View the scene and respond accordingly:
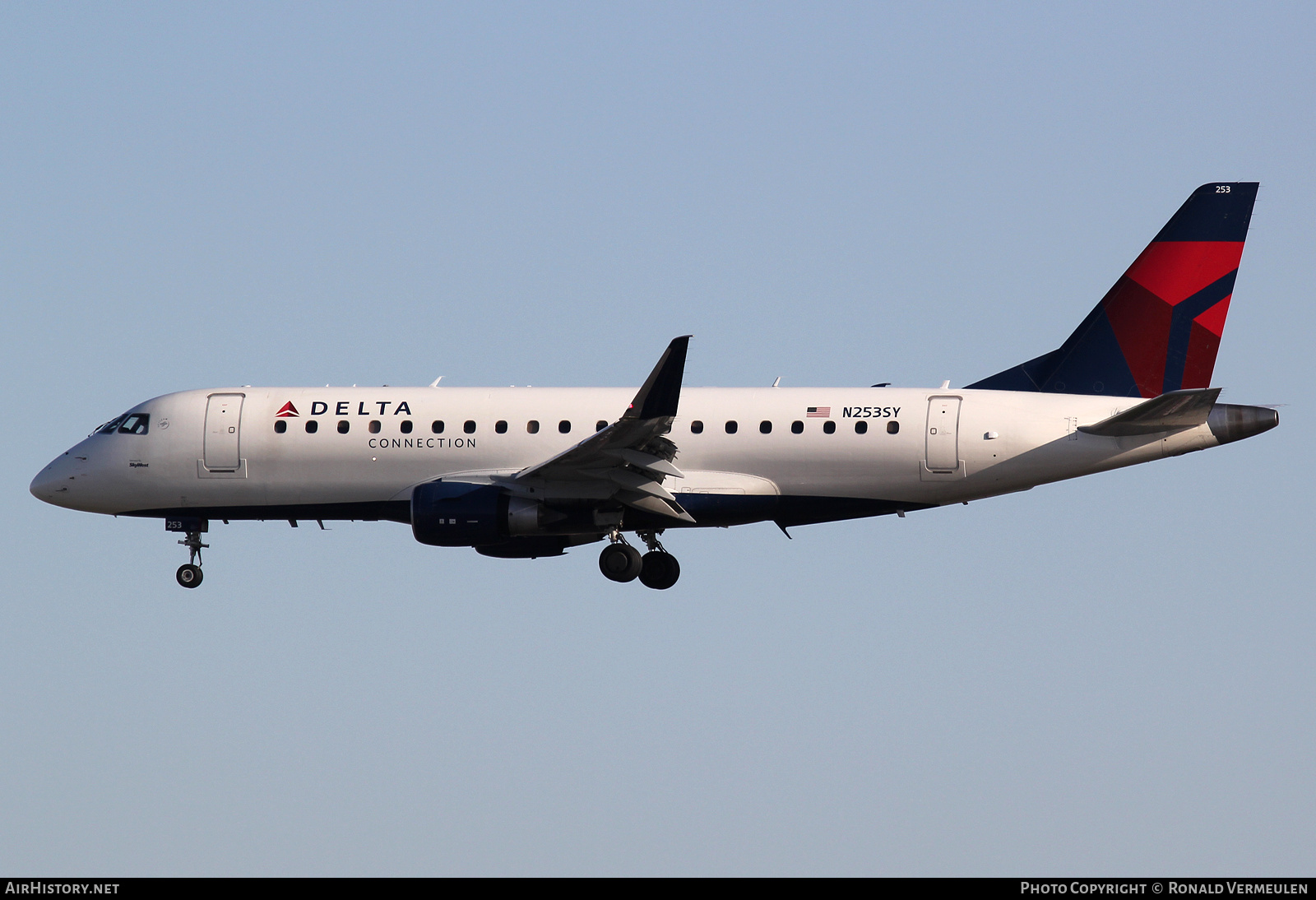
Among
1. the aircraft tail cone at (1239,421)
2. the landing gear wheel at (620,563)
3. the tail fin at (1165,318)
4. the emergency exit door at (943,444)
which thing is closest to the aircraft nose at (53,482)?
the landing gear wheel at (620,563)

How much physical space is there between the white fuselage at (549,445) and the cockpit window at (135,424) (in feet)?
0.36

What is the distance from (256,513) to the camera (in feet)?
134

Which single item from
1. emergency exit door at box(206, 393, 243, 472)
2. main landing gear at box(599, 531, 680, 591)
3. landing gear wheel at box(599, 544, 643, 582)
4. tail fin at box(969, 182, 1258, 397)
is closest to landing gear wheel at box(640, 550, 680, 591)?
main landing gear at box(599, 531, 680, 591)

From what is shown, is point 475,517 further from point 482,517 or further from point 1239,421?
point 1239,421

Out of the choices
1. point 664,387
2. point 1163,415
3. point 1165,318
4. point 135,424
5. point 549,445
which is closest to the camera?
point 664,387

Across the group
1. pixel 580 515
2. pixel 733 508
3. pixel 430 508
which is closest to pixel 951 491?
pixel 733 508

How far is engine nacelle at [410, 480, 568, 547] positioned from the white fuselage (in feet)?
3.05

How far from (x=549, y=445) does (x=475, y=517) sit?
258 centimetres

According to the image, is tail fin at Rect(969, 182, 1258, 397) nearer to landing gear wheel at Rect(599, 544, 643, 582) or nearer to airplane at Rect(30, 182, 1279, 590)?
airplane at Rect(30, 182, 1279, 590)

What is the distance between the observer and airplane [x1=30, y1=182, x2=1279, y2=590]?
3781 centimetres

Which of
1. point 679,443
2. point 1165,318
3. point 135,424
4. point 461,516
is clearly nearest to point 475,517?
point 461,516

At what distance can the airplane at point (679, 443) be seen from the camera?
124ft

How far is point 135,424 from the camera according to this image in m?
41.8
